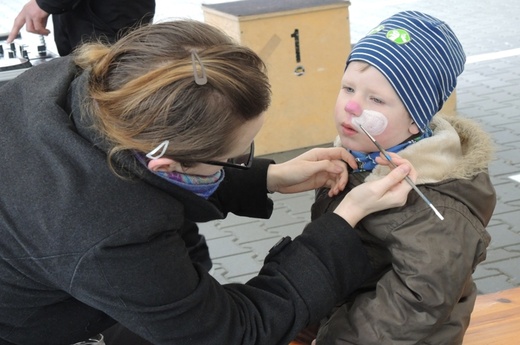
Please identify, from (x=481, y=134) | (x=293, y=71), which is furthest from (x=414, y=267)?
(x=293, y=71)

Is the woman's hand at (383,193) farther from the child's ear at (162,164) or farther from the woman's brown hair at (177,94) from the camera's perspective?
the child's ear at (162,164)

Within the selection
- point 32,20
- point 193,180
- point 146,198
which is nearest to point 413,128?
point 193,180

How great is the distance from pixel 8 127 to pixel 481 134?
1026mm

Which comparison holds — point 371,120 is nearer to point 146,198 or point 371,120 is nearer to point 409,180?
point 409,180

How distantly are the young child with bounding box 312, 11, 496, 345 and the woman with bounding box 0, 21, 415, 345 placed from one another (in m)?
0.08

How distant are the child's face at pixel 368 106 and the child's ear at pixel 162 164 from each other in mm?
430

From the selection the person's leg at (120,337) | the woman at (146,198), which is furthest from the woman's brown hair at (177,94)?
the person's leg at (120,337)

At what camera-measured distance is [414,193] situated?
64.7 inches

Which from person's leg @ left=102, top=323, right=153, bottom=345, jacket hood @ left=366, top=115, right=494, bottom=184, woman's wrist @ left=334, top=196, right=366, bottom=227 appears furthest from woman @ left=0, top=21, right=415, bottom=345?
person's leg @ left=102, top=323, right=153, bottom=345

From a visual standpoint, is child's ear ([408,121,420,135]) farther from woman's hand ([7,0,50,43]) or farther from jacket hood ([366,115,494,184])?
woman's hand ([7,0,50,43])

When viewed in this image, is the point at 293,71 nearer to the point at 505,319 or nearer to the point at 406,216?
the point at 505,319

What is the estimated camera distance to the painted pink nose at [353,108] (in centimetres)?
167

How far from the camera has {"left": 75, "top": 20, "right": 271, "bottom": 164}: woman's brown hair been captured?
1.39 metres

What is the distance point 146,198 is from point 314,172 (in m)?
0.53
